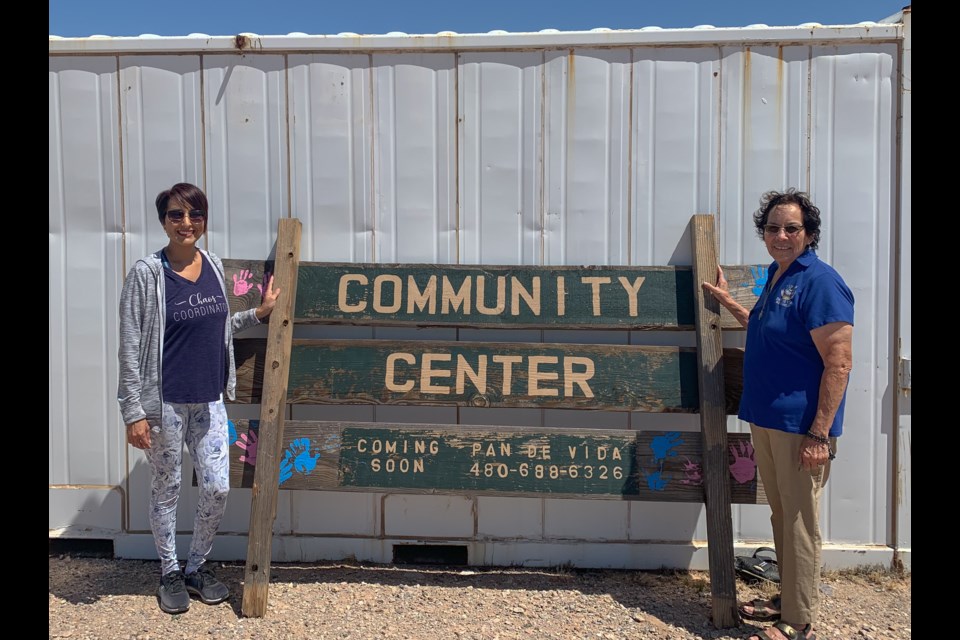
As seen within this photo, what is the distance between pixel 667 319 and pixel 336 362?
1821 millimetres

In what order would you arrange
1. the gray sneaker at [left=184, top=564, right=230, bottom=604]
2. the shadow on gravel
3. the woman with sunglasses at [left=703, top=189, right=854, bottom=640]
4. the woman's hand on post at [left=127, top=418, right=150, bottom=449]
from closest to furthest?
1. the woman with sunglasses at [left=703, top=189, right=854, bottom=640]
2. the woman's hand on post at [left=127, top=418, right=150, bottom=449]
3. the gray sneaker at [left=184, top=564, right=230, bottom=604]
4. the shadow on gravel

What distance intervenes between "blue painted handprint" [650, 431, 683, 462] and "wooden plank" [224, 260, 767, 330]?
58cm

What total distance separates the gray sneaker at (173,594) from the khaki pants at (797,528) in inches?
112

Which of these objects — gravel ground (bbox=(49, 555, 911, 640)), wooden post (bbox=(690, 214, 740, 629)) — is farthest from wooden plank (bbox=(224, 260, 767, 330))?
gravel ground (bbox=(49, 555, 911, 640))

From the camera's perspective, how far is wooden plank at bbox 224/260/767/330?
10.8 ft

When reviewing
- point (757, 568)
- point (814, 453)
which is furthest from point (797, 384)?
point (757, 568)

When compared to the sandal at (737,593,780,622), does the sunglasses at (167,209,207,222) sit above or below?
above

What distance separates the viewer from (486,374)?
3.29 m

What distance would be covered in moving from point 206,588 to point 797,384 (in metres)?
3.01

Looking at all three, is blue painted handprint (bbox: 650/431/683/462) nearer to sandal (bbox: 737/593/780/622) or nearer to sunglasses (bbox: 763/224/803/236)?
sandal (bbox: 737/593/780/622)

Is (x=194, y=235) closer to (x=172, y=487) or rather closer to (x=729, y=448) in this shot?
(x=172, y=487)

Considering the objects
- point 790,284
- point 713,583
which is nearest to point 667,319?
point 790,284

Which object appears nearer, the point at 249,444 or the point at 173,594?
the point at 173,594

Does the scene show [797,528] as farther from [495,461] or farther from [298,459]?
[298,459]
